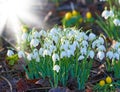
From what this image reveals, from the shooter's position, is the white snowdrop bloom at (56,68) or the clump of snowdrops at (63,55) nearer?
the white snowdrop bloom at (56,68)

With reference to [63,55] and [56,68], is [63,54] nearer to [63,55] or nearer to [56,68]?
[63,55]

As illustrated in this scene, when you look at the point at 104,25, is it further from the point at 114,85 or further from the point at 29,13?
the point at 29,13

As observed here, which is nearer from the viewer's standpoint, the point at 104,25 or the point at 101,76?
the point at 101,76

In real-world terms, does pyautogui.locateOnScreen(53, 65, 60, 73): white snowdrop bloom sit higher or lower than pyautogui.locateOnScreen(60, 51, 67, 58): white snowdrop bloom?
lower

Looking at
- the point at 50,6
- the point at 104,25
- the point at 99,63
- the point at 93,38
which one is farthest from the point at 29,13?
the point at 93,38

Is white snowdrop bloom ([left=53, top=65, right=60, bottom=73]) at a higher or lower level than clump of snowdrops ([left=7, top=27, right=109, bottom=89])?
lower

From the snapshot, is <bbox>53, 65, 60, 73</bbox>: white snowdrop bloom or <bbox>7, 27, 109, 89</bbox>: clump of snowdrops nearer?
<bbox>53, 65, 60, 73</bbox>: white snowdrop bloom

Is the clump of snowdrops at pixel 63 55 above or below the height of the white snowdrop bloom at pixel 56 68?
above

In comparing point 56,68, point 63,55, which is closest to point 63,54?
point 63,55
